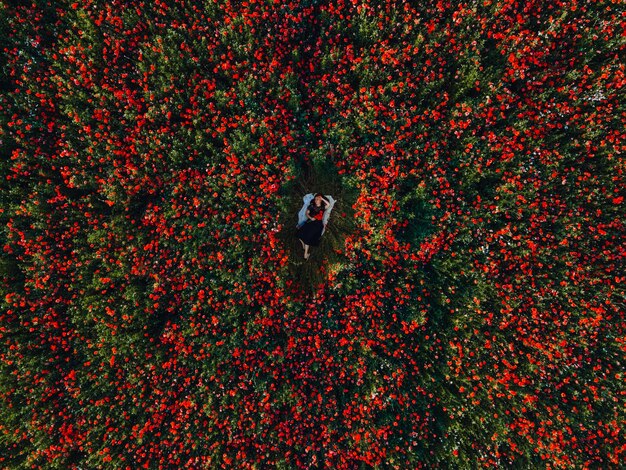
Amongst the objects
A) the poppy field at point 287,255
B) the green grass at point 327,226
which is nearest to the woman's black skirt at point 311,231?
the poppy field at point 287,255

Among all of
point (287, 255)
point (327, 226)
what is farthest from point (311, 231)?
point (327, 226)

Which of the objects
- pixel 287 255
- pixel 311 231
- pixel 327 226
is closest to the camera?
pixel 311 231

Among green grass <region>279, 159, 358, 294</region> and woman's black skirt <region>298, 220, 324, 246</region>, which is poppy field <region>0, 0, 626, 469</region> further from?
woman's black skirt <region>298, 220, 324, 246</region>

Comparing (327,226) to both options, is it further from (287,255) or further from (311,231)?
(287,255)

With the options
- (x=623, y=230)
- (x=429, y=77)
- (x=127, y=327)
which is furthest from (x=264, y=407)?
(x=623, y=230)

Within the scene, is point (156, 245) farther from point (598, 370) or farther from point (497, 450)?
point (598, 370)
